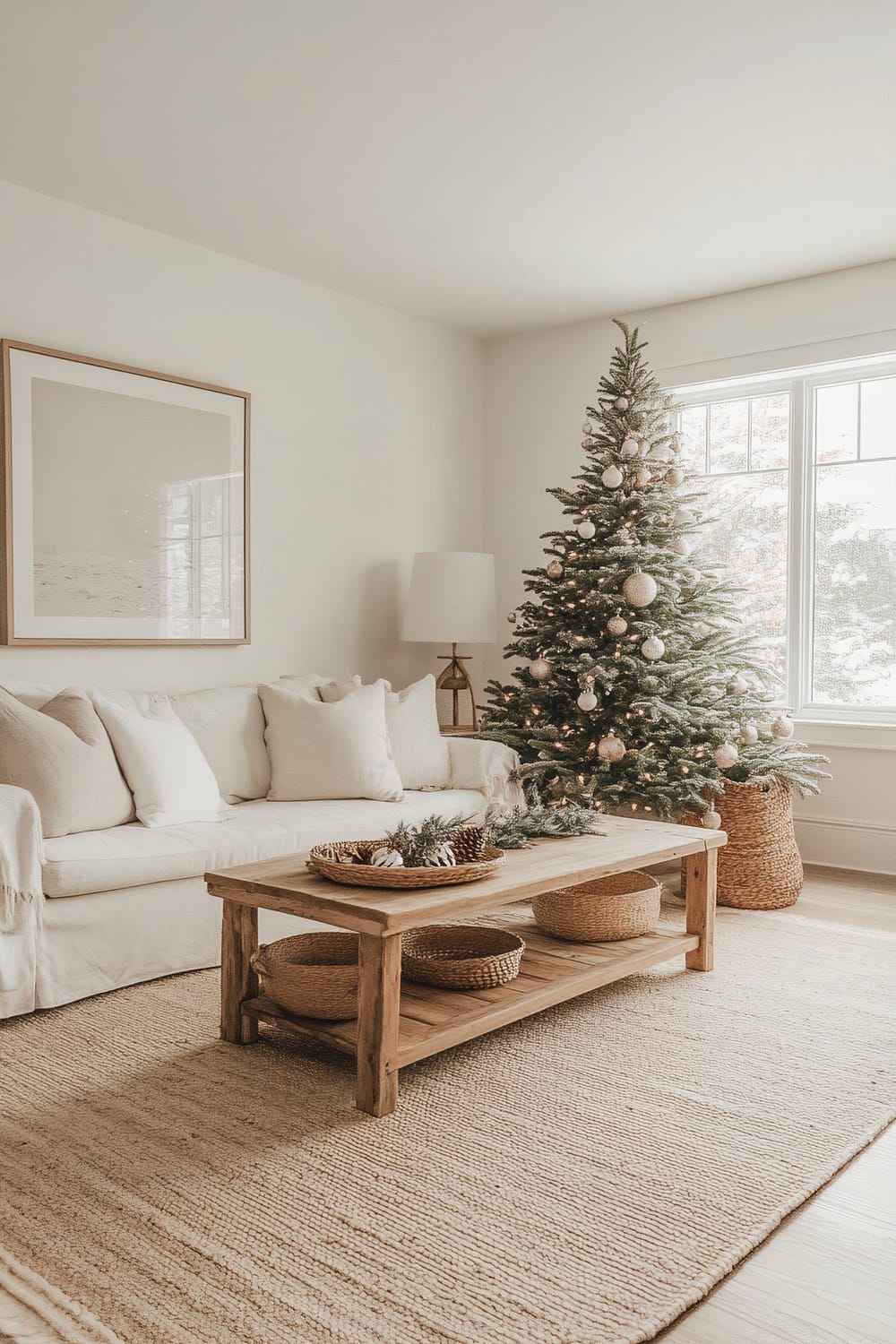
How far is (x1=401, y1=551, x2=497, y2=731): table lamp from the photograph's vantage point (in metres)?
4.88

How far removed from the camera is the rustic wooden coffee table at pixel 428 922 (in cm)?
213

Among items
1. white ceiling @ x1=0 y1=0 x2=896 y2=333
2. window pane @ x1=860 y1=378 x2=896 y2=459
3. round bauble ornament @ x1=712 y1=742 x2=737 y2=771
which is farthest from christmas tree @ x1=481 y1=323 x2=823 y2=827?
window pane @ x1=860 y1=378 x2=896 y2=459

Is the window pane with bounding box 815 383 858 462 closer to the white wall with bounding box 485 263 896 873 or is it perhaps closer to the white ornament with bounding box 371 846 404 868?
the white wall with bounding box 485 263 896 873

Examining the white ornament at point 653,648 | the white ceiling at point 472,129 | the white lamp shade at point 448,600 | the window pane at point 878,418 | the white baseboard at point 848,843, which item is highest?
the white ceiling at point 472,129

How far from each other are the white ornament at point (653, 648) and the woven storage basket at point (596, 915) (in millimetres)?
1183

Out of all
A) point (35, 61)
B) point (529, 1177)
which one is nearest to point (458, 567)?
point (35, 61)

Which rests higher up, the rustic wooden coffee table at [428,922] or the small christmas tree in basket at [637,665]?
the small christmas tree in basket at [637,665]

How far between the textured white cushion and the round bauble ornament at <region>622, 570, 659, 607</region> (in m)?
1.52

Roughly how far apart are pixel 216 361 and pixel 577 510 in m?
1.64

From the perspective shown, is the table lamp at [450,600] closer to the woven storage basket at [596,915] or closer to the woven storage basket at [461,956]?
the woven storage basket at [596,915]

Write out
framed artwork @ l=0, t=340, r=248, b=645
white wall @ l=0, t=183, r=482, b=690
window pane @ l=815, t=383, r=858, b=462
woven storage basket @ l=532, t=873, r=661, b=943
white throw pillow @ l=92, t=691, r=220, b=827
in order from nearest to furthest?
woven storage basket @ l=532, t=873, r=661, b=943 → white throw pillow @ l=92, t=691, r=220, b=827 → framed artwork @ l=0, t=340, r=248, b=645 → white wall @ l=0, t=183, r=482, b=690 → window pane @ l=815, t=383, r=858, b=462

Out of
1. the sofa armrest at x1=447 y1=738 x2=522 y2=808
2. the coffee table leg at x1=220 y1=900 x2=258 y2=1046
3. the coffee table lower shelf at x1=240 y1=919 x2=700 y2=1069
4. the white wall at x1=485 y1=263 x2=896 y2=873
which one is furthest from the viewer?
the white wall at x1=485 y1=263 x2=896 y2=873

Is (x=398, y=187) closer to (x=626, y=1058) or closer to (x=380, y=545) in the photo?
(x=380, y=545)

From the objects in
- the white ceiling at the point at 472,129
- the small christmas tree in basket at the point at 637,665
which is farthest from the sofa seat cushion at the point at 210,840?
the white ceiling at the point at 472,129
